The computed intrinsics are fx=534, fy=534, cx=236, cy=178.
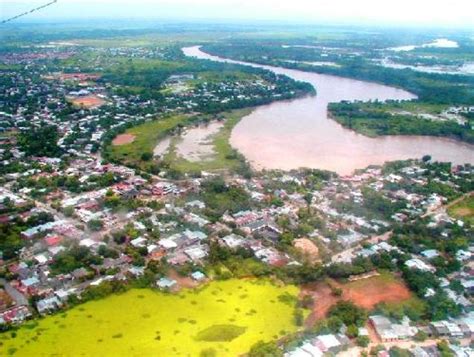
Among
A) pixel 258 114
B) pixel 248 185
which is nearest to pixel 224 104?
pixel 258 114

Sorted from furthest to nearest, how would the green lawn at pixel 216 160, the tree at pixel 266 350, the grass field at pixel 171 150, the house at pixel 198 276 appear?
1. the grass field at pixel 171 150
2. the green lawn at pixel 216 160
3. the house at pixel 198 276
4. the tree at pixel 266 350

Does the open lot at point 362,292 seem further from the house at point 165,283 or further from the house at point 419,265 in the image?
the house at point 165,283

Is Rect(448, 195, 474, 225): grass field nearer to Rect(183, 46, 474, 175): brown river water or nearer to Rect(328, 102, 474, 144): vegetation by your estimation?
Rect(183, 46, 474, 175): brown river water

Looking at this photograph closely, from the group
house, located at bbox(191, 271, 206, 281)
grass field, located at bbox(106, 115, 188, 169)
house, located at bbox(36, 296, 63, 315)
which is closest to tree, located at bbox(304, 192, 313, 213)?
house, located at bbox(191, 271, 206, 281)

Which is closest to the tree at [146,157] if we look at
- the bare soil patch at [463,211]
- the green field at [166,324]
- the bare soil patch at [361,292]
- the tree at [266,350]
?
the green field at [166,324]

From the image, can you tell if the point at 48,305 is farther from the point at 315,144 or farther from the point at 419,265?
the point at 315,144

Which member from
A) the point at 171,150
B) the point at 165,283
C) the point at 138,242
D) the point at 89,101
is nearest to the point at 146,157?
the point at 171,150

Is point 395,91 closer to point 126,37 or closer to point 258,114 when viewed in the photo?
point 258,114
